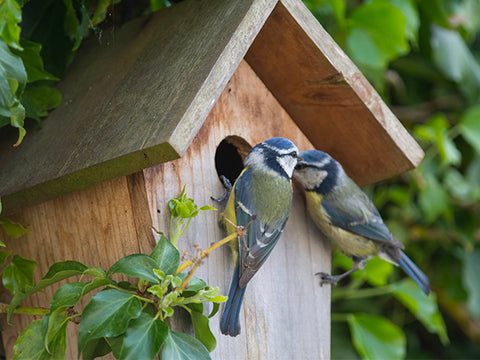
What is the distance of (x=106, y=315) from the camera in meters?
1.05

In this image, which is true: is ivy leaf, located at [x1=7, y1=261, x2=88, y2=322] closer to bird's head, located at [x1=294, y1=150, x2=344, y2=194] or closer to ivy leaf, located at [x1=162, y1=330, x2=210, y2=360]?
ivy leaf, located at [x1=162, y1=330, x2=210, y2=360]

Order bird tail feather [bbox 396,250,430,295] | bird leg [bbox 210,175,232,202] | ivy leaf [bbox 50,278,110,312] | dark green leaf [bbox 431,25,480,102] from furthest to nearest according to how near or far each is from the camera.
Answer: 1. dark green leaf [bbox 431,25,480,102]
2. bird tail feather [bbox 396,250,430,295]
3. bird leg [bbox 210,175,232,202]
4. ivy leaf [bbox 50,278,110,312]

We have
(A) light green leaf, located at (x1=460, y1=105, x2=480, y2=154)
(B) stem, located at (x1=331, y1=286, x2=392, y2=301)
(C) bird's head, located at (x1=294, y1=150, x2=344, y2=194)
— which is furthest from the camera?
(A) light green leaf, located at (x1=460, y1=105, x2=480, y2=154)

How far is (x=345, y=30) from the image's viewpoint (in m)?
2.19

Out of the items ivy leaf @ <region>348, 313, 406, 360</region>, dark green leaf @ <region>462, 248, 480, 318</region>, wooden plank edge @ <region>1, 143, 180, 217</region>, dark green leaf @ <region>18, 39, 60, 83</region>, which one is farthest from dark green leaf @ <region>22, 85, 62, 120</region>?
dark green leaf @ <region>462, 248, 480, 318</region>

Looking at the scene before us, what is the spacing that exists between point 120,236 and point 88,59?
2.24ft

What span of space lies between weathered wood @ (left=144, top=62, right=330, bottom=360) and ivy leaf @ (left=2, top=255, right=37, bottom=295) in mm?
394

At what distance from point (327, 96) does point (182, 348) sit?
2.70ft

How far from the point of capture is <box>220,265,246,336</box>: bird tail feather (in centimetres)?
132

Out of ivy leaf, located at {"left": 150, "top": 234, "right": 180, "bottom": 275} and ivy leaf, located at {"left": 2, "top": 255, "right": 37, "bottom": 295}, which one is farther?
ivy leaf, located at {"left": 2, "top": 255, "right": 37, "bottom": 295}

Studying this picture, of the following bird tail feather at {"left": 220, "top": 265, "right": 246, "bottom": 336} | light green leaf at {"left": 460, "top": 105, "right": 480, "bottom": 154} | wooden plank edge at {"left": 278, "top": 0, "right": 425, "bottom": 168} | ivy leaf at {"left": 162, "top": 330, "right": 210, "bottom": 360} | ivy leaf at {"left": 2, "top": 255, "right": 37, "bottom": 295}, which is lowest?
ivy leaf at {"left": 162, "top": 330, "right": 210, "bottom": 360}

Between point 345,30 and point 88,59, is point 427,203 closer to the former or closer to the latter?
point 345,30

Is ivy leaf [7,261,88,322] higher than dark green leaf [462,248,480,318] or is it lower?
lower

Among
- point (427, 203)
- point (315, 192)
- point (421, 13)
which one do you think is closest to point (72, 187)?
point (315, 192)
